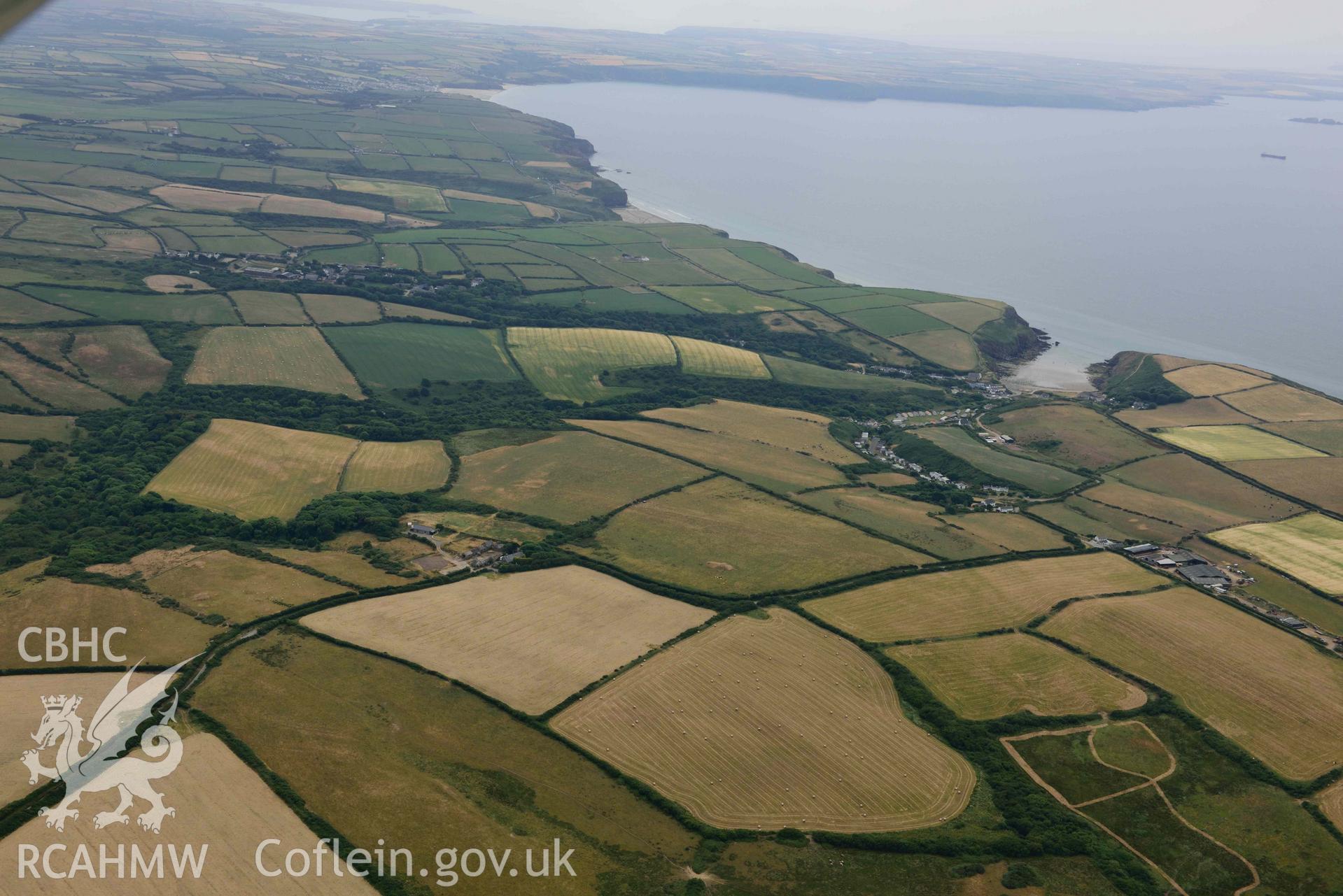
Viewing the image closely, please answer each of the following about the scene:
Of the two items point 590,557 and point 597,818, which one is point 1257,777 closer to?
point 597,818

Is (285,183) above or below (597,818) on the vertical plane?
above

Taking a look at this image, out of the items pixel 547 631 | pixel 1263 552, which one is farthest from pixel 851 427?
pixel 547 631

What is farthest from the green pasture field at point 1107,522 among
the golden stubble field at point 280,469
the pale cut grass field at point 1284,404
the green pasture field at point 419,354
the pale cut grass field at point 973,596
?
the green pasture field at point 419,354

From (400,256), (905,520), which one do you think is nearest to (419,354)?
(400,256)

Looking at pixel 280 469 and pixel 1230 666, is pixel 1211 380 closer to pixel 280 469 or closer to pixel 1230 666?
pixel 1230 666

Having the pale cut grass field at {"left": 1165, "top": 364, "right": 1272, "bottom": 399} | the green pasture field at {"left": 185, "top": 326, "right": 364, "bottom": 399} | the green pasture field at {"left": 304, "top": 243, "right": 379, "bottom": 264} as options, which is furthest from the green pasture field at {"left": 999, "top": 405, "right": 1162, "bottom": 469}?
the green pasture field at {"left": 304, "top": 243, "right": 379, "bottom": 264}

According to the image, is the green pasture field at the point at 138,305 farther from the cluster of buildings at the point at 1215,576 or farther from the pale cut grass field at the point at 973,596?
the cluster of buildings at the point at 1215,576
